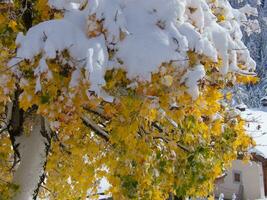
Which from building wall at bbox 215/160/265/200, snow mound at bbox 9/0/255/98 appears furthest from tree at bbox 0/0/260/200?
building wall at bbox 215/160/265/200

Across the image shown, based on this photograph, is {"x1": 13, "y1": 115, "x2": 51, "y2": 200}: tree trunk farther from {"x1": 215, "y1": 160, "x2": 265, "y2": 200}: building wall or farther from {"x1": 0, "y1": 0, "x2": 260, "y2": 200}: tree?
{"x1": 215, "y1": 160, "x2": 265, "y2": 200}: building wall

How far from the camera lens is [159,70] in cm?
359

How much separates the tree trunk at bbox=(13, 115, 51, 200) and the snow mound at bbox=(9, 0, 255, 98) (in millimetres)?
2053

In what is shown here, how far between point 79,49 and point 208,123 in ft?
7.47

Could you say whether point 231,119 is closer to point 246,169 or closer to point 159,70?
point 159,70

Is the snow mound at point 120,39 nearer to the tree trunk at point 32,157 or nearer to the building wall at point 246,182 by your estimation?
the tree trunk at point 32,157

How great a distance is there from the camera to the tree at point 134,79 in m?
3.62

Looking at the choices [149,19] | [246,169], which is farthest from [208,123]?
[246,169]

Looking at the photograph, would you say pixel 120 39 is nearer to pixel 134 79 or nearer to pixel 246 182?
pixel 134 79

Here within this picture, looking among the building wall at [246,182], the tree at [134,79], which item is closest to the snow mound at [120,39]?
the tree at [134,79]

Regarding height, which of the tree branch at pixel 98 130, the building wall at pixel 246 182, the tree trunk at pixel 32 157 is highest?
the building wall at pixel 246 182

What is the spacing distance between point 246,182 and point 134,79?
23482 millimetres

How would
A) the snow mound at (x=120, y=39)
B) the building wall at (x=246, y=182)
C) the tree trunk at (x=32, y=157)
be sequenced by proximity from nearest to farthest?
the snow mound at (x=120, y=39), the tree trunk at (x=32, y=157), the building wall at (x=246, y=182)

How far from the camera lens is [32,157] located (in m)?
5.71
